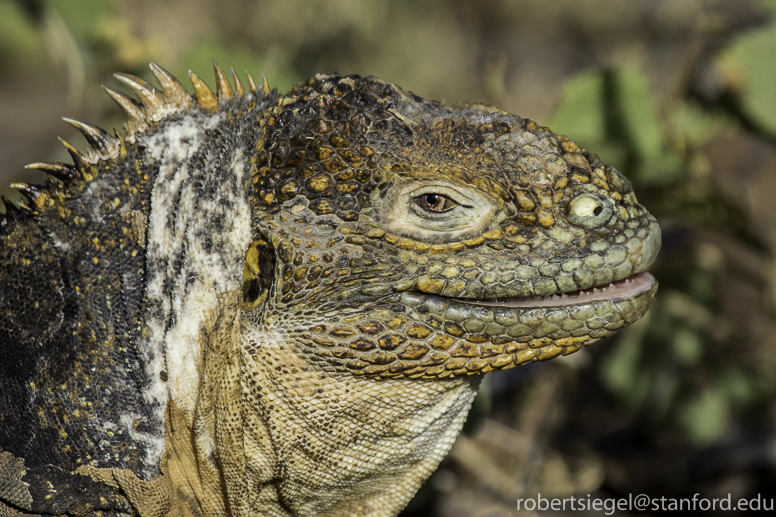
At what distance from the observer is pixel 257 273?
243 centimetres

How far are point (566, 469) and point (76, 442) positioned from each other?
366 cm

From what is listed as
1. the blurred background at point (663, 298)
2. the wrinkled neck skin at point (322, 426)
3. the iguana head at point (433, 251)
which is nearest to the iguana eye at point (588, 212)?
the iguana head at point (433, 251)

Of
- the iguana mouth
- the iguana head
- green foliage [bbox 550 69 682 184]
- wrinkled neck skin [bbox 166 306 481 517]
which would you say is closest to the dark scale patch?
wrinkled neck skin [bbox 166 306 481 517]

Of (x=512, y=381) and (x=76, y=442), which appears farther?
(x=512, y=381)

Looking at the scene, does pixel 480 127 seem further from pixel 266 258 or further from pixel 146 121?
pixel 146 121

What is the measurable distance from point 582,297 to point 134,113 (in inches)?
69.7

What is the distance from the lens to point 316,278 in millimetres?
2375

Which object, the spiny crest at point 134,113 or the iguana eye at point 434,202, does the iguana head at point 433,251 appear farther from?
the spiny crest at point 134,113

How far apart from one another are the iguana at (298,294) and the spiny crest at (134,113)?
51 mm

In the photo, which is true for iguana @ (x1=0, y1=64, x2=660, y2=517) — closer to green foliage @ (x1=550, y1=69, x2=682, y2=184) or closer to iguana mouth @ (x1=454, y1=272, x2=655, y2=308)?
iguana mouth @ (x1=454, y1=272, x2=655, y2=308)

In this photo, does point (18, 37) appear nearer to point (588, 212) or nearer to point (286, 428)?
point (286, 428)

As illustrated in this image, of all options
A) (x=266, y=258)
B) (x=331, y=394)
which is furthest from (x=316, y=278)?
(x=331, y=394)

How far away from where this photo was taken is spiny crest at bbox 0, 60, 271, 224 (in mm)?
2609

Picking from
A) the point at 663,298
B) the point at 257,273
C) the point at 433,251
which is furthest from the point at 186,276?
the point at 663,298
